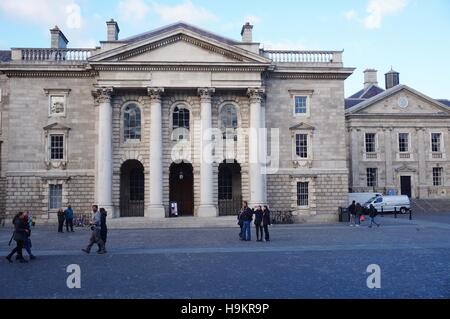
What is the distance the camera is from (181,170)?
35.2 m

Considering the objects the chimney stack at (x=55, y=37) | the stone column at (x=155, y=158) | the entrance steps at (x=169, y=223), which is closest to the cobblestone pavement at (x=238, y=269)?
the entrance steps at (x=169, y=223)

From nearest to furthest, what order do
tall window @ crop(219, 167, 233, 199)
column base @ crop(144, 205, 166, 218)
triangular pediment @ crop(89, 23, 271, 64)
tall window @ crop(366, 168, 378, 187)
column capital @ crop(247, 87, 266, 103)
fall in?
1. column base @ crop(144, 205, 166, 218)
2. triangular pediment @ crop(89, 23, 271, 64)
3. column capital @ crop(247, 87, 266, 103)
4. tall window @ crop(219, 167, 233, 199)
5. tall window @ crop(366, 168, 378, 187)

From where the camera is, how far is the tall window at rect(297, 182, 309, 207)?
34.5 meters

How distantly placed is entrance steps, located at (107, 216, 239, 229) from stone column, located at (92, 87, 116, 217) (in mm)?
1516

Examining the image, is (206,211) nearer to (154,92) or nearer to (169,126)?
(169,126)

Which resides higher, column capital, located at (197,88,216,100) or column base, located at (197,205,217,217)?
column capital, located at (197,88,216,100)

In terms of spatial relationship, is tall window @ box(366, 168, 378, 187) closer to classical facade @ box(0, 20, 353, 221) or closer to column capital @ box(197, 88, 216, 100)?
classical facade @ box(0, 20, 353, 221)

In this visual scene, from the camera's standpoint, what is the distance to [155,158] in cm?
3186

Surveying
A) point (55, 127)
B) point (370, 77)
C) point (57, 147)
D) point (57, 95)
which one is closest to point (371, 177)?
point (370, 77)

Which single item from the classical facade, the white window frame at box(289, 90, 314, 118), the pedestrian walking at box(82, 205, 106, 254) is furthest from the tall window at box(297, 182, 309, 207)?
the pedestrian walking at box(82, 205, 106, 254)

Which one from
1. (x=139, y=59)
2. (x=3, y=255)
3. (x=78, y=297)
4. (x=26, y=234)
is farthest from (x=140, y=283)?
(x=139, y=59)

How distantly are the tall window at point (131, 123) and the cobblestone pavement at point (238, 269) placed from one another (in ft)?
45.1

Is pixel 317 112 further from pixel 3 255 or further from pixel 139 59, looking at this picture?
pixel 3 255
